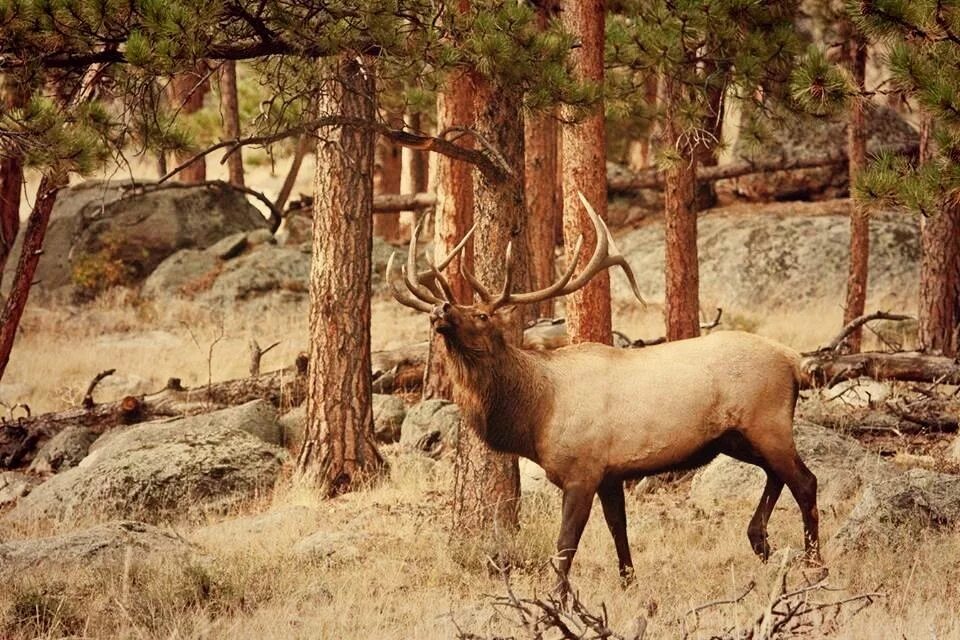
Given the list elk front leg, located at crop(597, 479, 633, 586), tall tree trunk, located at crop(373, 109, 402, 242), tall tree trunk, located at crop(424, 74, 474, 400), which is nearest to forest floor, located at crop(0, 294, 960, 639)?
elk front leg, located at crop(597, 479, 633, 586)

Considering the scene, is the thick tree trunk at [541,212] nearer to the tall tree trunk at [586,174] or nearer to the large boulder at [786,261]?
the large boulder at [786,261]

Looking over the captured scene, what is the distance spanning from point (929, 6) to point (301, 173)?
30.4 meters

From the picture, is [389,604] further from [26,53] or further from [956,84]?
[956,84]

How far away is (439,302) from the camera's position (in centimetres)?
753

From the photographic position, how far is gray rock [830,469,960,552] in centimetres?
789

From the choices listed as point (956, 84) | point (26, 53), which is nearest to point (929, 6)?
point (956, 84)

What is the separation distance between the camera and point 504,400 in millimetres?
7703

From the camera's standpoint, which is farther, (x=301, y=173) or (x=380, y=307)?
(x=301, y=173)

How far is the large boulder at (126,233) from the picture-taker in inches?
859

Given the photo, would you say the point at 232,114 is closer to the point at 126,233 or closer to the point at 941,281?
the point at 126,233

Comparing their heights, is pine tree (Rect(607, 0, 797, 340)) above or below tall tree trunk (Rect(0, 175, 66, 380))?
above

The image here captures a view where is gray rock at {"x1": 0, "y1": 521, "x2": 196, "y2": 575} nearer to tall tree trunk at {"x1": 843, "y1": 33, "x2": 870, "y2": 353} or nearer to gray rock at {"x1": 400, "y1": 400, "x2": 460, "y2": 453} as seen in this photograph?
gray rock at {"x1": 400, "y1": 400, "x2": 460, "y2": 453}

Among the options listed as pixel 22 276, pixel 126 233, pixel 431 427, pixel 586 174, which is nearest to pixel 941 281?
pixel 586 174

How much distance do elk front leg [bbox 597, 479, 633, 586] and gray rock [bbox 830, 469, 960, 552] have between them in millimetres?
1273
